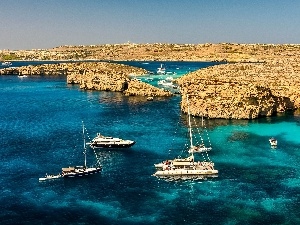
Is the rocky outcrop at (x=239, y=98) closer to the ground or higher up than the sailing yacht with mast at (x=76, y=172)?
higher up

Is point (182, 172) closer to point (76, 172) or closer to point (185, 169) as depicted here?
point (185, 169)

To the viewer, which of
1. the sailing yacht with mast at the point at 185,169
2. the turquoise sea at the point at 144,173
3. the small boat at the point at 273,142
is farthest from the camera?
the small boat at the point at 273,142

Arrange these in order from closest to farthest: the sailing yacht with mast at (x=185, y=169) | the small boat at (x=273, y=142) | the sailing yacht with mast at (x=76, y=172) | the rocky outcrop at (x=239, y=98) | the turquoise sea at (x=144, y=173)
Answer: the turquoise sea at (x=144, y=173), the sailing yacht with mast at (x=76, y=172), the sailing yacht with mast at (x=185, y=169), the small boat at (x=273, y=142), the rocky outcrop at (x=239, y=98)

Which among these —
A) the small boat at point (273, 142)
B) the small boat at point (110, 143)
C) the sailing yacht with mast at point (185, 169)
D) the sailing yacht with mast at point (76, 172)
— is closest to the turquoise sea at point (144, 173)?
the small boat at point (273, 142)

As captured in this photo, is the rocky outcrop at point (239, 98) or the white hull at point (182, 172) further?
the rocky outcrop at point (239, 98)

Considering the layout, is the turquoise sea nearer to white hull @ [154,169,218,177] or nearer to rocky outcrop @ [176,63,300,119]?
white hull @ [154,169,218,177]

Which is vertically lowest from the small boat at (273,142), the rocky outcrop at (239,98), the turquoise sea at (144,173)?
the turquoise sea at (144,173)

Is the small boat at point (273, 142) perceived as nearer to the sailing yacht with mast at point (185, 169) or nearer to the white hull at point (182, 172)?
the sailing yacht with mast at point (185, 169)

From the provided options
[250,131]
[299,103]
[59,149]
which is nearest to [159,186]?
[59,149]
